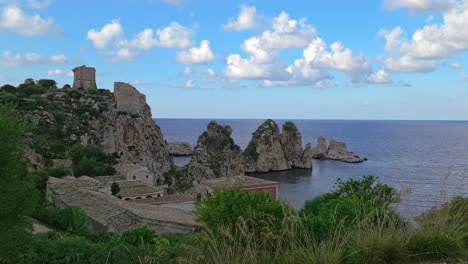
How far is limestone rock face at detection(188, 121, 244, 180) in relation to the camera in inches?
2972

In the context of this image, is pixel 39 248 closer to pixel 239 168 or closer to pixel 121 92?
pixel 121 92

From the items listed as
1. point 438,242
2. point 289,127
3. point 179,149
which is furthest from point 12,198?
point 179,149

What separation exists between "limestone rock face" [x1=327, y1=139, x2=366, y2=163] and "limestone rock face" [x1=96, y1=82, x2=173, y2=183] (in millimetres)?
61387

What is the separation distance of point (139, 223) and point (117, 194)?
14.8 meters

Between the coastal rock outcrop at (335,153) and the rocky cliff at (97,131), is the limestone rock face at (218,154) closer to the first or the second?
the rocky cliff at (97,131)

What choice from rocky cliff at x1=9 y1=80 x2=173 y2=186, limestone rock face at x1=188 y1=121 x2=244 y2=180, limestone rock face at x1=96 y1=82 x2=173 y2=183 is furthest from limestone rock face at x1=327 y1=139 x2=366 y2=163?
limestone rock face at x1=96 y1=82 x2=173 y2=183

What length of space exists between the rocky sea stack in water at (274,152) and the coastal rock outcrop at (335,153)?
50.4ft

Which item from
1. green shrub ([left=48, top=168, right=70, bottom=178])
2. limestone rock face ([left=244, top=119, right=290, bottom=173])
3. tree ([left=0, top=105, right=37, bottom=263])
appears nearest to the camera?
tree ([left=0, top=105, right=37, bottom=263])

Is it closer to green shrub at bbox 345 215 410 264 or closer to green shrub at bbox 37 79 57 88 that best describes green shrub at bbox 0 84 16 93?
green shrub at bbox 37 79 57 88

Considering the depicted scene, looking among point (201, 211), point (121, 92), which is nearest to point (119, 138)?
point (121, 92)

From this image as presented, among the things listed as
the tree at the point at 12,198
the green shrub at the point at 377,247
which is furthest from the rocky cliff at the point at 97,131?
the green shrub at the point at 377,247

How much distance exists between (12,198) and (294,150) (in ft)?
332

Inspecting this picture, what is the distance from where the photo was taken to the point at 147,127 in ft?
211

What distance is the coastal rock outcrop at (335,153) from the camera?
111 metres
